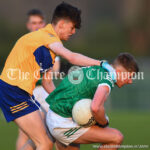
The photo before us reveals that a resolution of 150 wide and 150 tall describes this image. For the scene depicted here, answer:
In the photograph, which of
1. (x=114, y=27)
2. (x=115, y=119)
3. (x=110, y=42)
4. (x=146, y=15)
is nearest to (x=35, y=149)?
(x=115, y=119)

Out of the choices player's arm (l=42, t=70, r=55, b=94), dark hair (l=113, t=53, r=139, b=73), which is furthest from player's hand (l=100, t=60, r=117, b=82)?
player's arm (l=42, t=70, r=55, b=94)

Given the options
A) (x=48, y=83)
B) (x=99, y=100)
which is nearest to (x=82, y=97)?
(x=99, y=100)

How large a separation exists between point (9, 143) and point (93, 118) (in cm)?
395

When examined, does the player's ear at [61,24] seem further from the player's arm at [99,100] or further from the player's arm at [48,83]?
the player's arm at [99,100]

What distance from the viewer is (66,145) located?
20.5 ft

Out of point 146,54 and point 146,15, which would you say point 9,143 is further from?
point 146,15

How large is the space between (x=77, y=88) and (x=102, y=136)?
0.67 metres

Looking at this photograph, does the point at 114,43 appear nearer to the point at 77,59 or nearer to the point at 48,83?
the point at 48,83

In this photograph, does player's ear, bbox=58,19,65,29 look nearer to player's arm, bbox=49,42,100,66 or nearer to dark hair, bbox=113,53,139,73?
player's arm, bbox=49,42,100,66

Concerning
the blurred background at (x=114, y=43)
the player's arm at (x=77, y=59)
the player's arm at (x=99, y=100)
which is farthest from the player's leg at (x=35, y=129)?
the blurred background at (x=114, y=43)

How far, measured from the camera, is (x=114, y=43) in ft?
103

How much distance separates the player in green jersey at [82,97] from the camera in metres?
5.84

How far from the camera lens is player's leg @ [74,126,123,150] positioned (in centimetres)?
585

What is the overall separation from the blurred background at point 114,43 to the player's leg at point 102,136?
7.75ft
